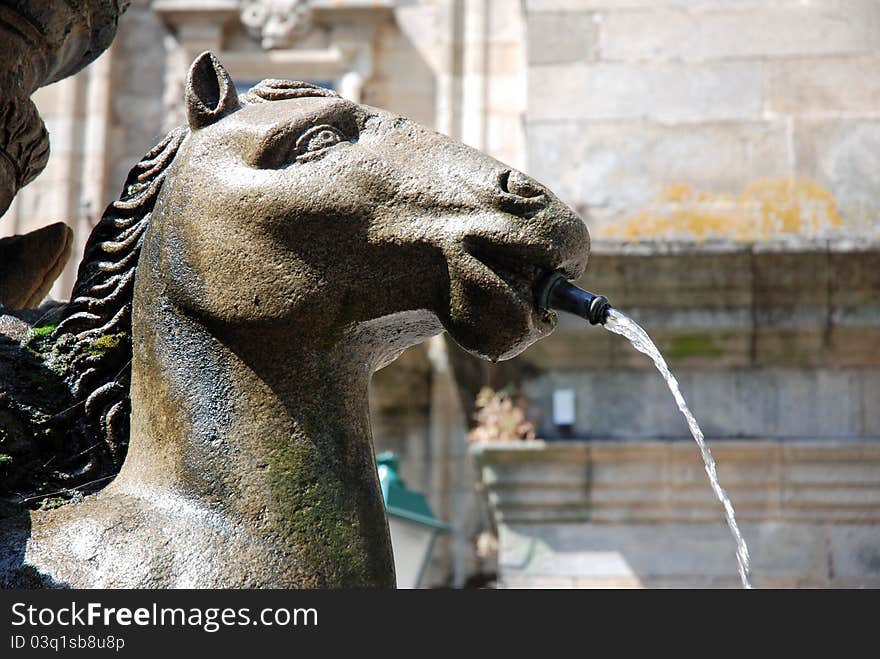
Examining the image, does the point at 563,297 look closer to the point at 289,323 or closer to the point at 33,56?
the point at 289,323

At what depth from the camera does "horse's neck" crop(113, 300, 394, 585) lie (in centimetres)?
222

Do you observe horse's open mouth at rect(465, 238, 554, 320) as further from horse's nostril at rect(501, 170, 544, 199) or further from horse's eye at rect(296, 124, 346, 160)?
horse's eye at rect(296, 124, 346, 160)

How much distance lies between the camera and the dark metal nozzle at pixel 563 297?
7.29ft

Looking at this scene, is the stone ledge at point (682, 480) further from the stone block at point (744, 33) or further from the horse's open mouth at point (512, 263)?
the horse's open mouth at point (512, 263)

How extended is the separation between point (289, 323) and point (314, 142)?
0.85ft

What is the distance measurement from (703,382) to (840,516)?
76 centimetres

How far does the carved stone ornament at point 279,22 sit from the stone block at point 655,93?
5717mm

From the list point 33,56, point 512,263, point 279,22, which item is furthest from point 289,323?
point 279,22

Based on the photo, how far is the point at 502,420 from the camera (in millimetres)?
6676

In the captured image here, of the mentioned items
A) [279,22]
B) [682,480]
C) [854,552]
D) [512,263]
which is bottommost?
[854,552]

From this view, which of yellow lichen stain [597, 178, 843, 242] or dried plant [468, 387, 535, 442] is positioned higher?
yellow lichen stain [597, 178, 843, 242]

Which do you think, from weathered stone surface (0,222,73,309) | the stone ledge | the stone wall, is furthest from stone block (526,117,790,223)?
weathered stone surface (0,222,73,309)

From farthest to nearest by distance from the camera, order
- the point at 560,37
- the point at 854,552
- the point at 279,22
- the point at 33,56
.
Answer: the point at 279,22
the point at 560,37
the point at 854,552
the point at 33,56

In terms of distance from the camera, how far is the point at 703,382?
6.66 metres
